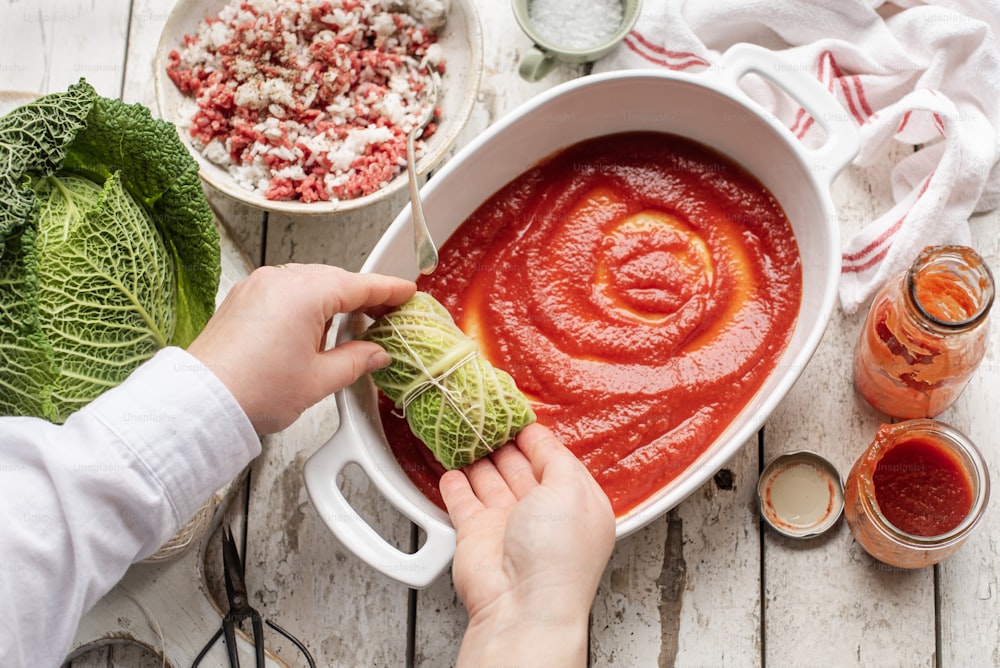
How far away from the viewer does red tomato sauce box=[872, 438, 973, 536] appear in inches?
90.0

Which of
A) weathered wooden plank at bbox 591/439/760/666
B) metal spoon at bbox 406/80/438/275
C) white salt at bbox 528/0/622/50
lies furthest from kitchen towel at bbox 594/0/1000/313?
metal spoon at bbox 406/80/438/275

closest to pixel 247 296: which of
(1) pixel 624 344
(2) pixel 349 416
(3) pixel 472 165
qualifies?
(2) pixel 349 416

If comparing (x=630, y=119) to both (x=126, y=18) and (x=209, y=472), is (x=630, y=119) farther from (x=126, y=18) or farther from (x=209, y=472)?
(x=126, y=18)

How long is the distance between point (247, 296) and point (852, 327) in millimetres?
1584

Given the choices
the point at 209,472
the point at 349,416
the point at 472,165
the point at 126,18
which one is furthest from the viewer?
the point at 126,18

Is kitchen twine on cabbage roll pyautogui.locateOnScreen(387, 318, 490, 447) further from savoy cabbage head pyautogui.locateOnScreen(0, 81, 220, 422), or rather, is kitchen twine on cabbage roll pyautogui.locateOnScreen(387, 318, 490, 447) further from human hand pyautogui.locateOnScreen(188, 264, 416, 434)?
savoy cabbage head pyautogui.locateOnScreen(0, 81, 220, 422)

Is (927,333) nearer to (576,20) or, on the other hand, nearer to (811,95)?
(811,95)

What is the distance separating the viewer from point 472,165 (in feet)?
7.64

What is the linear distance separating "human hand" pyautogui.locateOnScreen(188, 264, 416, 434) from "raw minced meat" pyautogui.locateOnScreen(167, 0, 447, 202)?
509mm

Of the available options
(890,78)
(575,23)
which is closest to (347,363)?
(575,23)

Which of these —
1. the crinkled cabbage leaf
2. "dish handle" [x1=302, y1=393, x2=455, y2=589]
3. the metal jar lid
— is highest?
the crinkled cabbage leaf

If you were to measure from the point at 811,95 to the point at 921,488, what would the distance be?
1002mm

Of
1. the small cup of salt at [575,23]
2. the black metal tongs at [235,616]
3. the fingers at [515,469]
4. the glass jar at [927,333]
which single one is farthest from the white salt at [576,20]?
the black metal tongs at [235,616]

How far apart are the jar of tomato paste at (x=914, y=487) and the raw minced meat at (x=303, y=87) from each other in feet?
4.60
